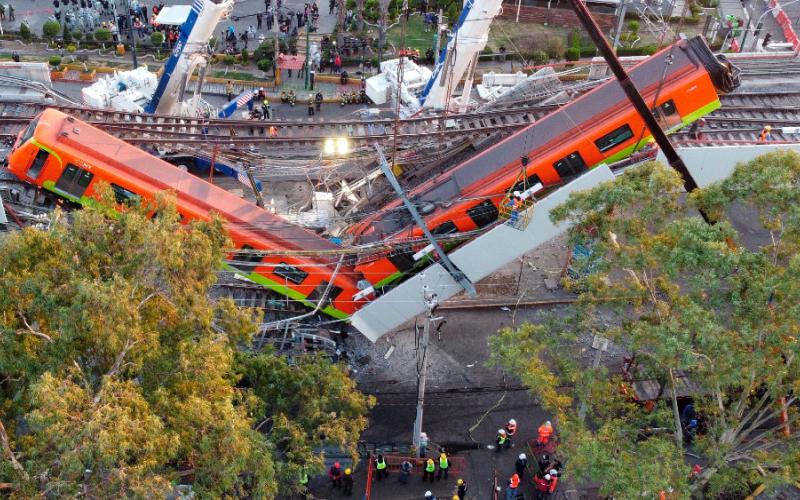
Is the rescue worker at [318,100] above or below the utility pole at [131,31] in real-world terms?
below

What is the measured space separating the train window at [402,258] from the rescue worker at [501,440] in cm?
537

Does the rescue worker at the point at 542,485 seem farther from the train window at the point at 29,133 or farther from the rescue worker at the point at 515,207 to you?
the train window at the point at 29,133

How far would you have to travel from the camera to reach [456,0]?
46.2 metres

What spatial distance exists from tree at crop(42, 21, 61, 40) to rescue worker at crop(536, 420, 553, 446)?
33.1 metres

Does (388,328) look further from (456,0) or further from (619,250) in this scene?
(456,0)

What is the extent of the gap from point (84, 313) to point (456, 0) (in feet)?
118

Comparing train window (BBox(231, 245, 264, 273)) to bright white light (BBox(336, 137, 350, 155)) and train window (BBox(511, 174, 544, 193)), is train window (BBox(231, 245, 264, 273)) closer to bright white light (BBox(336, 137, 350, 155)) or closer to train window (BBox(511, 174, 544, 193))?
bright white light (BBox(336, 137, 350, 155))

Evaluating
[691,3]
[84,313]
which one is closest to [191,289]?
[84,313]

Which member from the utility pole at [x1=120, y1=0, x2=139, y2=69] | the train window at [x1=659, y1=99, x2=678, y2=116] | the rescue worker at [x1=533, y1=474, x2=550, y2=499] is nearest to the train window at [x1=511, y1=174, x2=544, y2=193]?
the train window at [x1=659, y1=99, x2=678, y2=116]

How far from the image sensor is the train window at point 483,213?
24.2 m

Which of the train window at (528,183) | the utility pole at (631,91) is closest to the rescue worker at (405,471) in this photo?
the train window at (528,183)

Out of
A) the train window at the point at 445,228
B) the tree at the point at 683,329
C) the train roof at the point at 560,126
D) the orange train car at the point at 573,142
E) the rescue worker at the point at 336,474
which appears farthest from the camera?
the train window at the point at 445,228

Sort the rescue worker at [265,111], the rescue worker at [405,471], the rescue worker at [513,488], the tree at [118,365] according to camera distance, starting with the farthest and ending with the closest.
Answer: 1. the rescue worker at [265,111]
2. the rescue worker at [405,471]
3. the rescue worker at [513,488]
4. the tree at [118,365]

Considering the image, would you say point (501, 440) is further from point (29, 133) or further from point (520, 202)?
point (29, 133)
